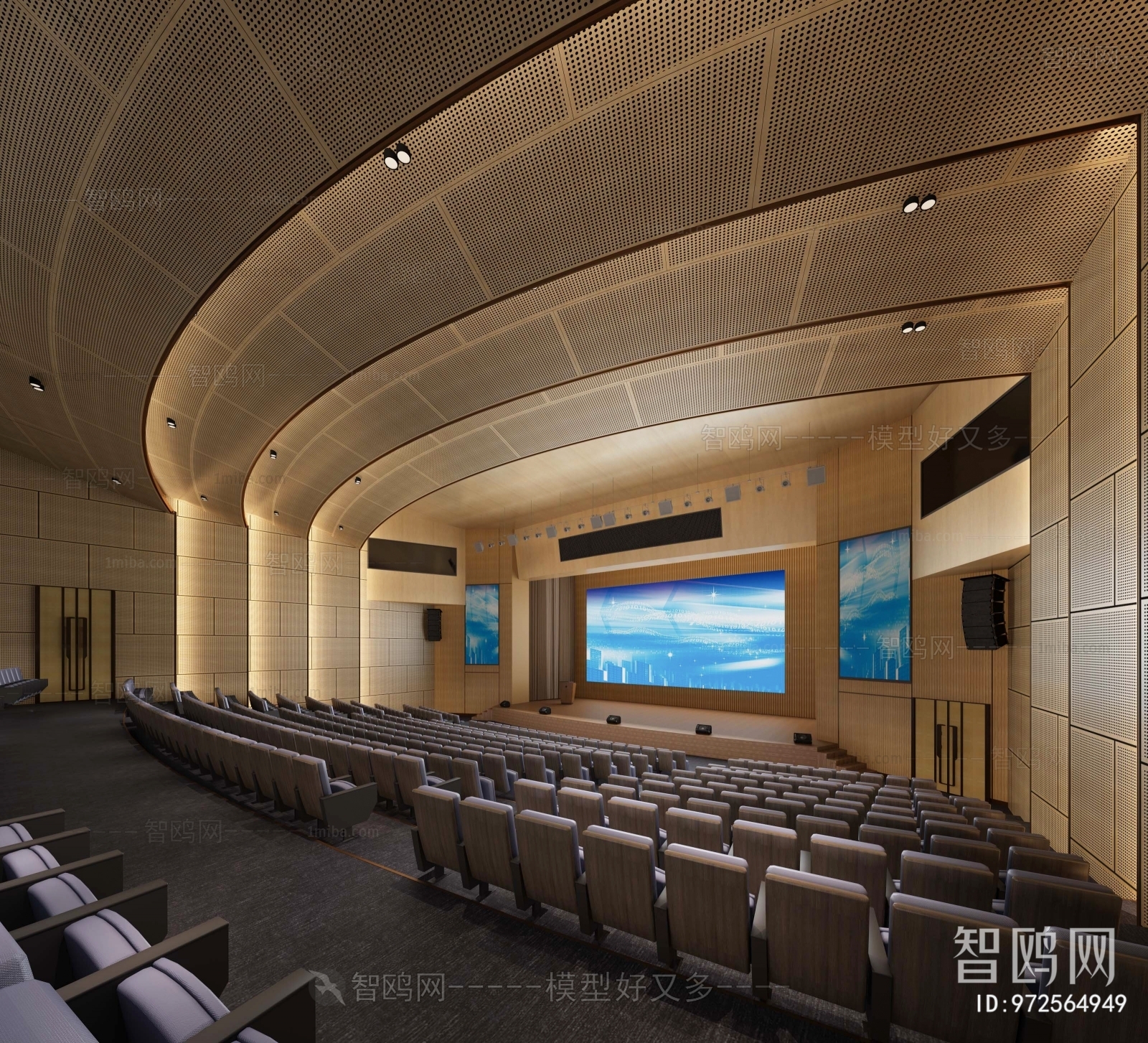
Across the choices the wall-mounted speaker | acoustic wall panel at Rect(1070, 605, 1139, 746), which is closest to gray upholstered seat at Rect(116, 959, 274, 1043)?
acoustic wall panel at Rect(1070, 605, 1139, 746)

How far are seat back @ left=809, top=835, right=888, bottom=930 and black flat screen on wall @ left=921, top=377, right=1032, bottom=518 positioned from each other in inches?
212

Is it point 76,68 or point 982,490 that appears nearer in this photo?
point 76,68

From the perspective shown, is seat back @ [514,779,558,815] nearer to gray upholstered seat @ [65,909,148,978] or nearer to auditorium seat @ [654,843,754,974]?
auditorium seat @ [654,843,754,974]

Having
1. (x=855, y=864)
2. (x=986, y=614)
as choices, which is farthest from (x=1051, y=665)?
(x=855, y=864)

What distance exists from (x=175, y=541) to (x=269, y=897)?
40.0 feet

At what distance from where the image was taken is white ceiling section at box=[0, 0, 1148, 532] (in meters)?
3.29

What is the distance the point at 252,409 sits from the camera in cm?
823

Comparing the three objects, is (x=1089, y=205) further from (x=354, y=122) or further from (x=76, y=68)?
(x=76, y=68)

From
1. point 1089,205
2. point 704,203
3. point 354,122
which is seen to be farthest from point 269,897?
point 1089,205

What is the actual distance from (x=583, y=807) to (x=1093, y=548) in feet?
14.4

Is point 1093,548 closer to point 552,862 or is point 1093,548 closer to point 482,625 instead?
point 552,862

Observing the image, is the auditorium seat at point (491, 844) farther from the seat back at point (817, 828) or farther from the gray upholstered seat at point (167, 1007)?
the seat back at point (817, 828)

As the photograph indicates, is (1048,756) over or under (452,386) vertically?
under

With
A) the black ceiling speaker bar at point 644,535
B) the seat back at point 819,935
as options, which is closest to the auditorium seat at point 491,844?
the seat back at point 819,935
